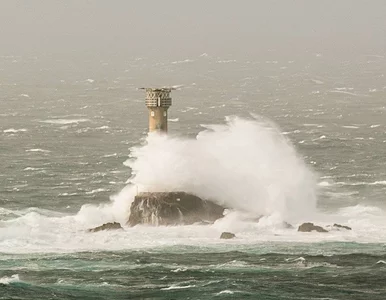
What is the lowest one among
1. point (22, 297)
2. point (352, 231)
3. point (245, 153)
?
point (22, 297)

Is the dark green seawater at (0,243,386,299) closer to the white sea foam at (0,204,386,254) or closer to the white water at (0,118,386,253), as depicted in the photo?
the white sea foam at (0,204,386,254)

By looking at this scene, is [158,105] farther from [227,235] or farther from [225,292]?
[225,292]

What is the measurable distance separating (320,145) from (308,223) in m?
57.1

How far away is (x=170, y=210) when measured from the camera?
109m

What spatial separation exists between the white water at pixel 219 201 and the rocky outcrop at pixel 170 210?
1.29 metres

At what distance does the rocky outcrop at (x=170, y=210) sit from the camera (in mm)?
108562

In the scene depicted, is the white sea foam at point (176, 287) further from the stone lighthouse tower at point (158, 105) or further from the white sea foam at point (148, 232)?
the stone lighthouse tower at point (158, 105)

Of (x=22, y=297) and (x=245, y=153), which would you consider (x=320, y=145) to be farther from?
(x=22, y=297)

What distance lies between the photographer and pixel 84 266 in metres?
88.6

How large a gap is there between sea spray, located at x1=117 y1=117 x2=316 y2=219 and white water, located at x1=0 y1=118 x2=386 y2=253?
0.09 metres

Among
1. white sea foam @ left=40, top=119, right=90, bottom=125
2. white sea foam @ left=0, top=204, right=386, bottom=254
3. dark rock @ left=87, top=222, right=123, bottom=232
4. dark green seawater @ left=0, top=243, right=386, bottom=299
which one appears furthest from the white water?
white sea foam @ left=40, top=119, right=90, bottom=125

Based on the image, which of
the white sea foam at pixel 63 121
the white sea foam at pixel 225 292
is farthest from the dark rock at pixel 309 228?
the white sea foam at pixel 63 121

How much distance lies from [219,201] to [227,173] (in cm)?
398

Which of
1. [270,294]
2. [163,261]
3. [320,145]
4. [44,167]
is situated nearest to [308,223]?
[163,261]
